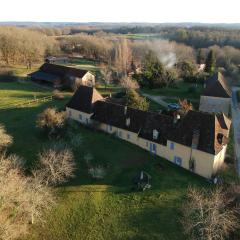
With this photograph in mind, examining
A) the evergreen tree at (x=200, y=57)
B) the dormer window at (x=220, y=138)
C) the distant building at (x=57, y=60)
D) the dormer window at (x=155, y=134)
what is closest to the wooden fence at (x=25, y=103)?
the dormer window at (x=155, y=134)

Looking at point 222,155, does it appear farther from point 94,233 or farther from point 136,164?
point 94,233

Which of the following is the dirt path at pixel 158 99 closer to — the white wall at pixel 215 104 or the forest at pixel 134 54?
the forest at pixel 134 54

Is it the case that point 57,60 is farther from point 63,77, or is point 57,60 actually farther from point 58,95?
point 58,95

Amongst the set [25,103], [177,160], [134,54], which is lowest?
[177,160]

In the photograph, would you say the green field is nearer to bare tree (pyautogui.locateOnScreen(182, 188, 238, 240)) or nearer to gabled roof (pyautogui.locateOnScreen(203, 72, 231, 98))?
bare tree (pyautogui.locateOnScreen(182, 188, 238, 240))

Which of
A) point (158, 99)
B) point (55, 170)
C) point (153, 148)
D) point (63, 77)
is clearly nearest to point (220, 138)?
point (153, 148)
